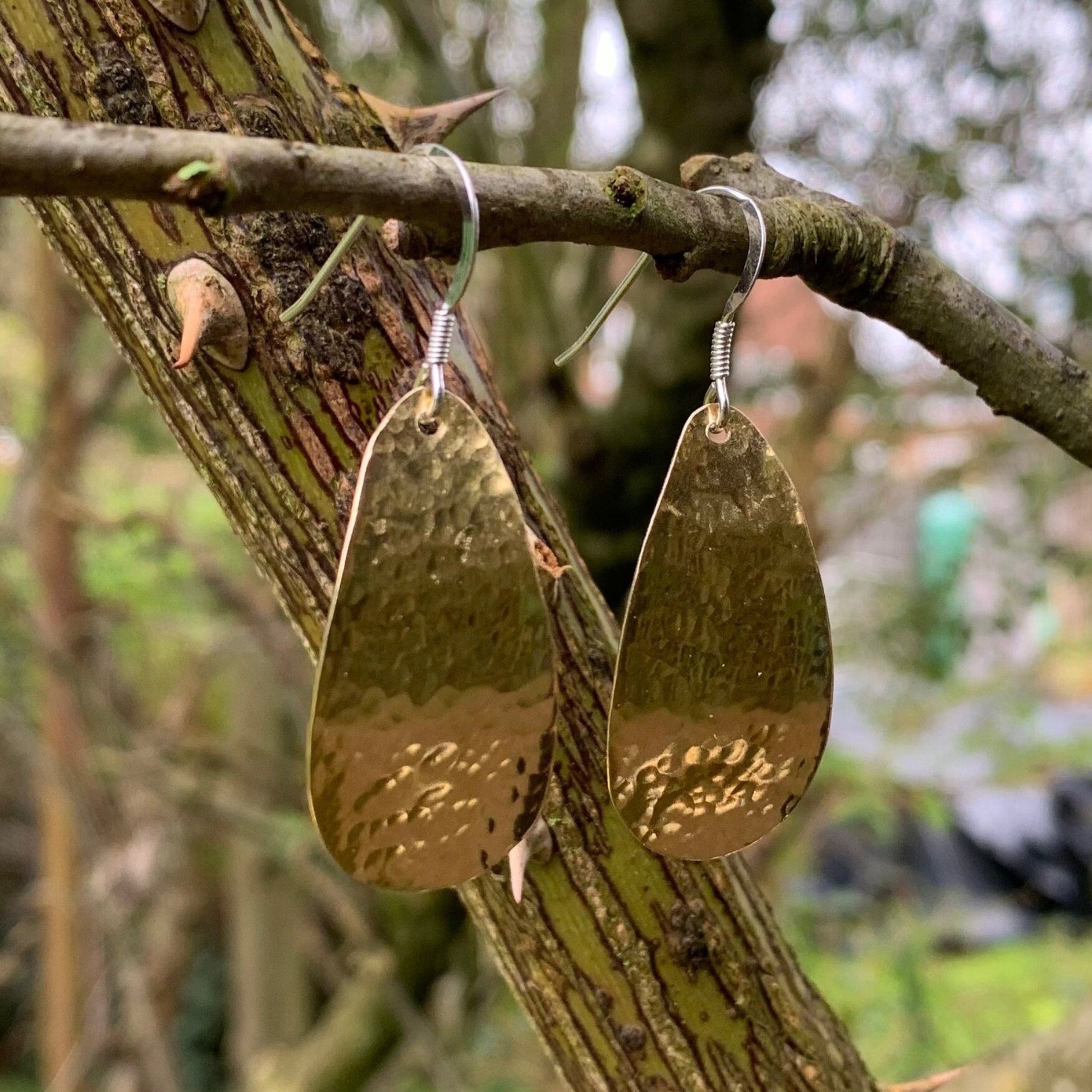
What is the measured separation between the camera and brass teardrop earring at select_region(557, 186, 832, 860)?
0.45m

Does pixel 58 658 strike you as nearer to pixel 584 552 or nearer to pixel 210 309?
pixel 584 552

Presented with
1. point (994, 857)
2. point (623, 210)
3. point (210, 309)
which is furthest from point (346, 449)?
point (994, 857)

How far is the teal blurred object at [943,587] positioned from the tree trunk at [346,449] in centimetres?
174

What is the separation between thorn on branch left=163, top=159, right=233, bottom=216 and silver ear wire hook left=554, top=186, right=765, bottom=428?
0.18m

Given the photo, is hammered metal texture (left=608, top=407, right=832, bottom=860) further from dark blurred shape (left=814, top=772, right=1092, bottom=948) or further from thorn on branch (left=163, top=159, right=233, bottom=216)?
dark blurred shape (left=814, top=772, right=1092, bottom=948)

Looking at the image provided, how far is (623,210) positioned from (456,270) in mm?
70

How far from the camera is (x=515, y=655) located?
0.41 metres

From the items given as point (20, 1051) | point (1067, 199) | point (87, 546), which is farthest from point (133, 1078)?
point (1067, 199)

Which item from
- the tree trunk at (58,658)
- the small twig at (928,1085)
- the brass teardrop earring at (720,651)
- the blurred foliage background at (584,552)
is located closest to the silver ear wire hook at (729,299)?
the brass teardrop earring at (720,651)

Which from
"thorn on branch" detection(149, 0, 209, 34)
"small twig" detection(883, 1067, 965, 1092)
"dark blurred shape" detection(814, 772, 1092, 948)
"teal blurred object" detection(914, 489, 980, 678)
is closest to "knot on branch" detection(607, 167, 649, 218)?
"thorn on branch" detection(149, 0, 209, 34)

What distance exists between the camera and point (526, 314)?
174 cm

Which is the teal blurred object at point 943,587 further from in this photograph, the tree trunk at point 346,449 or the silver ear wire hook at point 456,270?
the silver ear wire hook at point 456,270

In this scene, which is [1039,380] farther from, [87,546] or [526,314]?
[87,546]

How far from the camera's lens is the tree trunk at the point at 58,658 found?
2000mm
